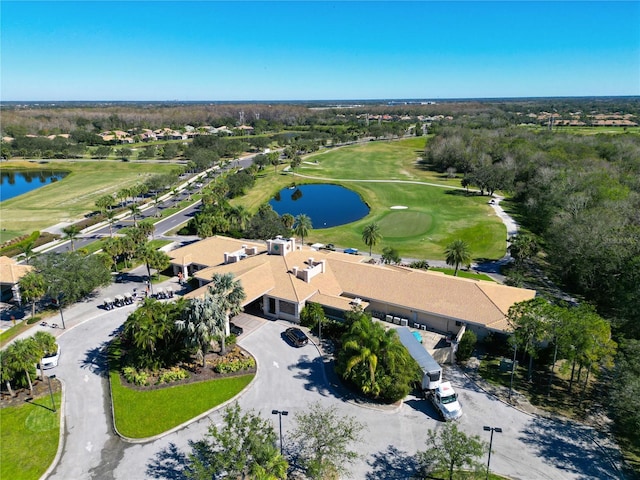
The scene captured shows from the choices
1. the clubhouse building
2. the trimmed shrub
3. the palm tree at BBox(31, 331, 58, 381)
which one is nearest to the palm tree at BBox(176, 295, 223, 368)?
the clubhouse building

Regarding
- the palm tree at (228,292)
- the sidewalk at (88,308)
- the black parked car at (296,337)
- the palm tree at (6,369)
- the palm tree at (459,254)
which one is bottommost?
the sidewalk at (88,308)

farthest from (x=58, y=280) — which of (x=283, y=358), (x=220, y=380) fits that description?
(x=283, y=358)

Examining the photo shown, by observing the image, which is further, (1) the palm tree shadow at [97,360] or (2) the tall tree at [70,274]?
(2) the tall tree at [70,274]

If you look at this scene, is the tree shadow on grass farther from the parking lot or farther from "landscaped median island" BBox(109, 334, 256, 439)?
"landscaped median island" BBox(109, 334, 256, 439)

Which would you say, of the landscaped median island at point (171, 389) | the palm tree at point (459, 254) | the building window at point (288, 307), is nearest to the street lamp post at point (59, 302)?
the landscaped median island at point (171, 389)

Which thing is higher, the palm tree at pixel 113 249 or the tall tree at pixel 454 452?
the palm tree at pixel 113 249

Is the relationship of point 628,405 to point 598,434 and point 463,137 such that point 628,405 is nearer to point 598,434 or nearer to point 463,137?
point 598,434

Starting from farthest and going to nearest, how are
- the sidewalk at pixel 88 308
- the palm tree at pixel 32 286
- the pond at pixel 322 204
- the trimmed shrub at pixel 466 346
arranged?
1. the pond at pixel 322 204
2. the sidewalk at pixel 88 308
3. the palm tree at pixel 32 286
4. the trimmed shrub at pixel 466 346

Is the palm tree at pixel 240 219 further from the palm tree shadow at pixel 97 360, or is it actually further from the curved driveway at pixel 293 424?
the curved driveway at pixel 293 424
